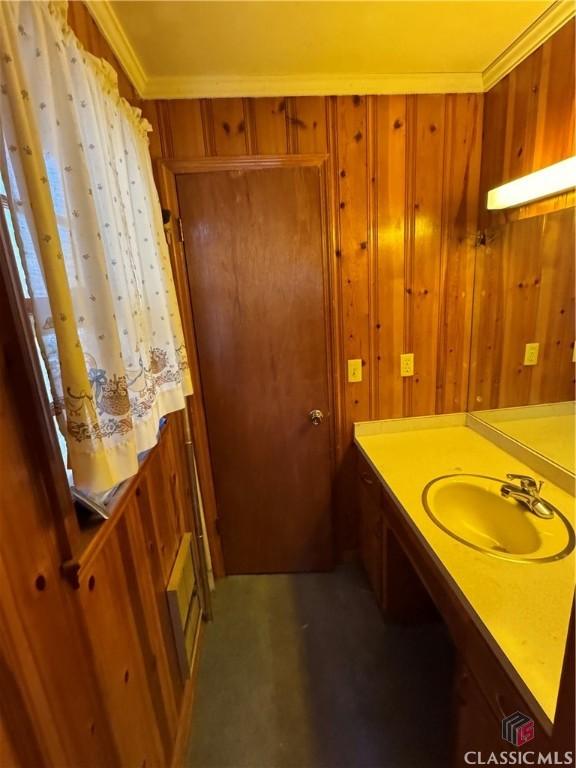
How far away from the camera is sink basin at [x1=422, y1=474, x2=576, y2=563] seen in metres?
1.11

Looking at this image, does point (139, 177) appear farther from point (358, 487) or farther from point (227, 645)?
point (227, 645)

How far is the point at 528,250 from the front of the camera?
1515mm

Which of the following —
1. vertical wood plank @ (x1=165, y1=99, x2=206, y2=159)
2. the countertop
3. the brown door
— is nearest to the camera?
the countertop

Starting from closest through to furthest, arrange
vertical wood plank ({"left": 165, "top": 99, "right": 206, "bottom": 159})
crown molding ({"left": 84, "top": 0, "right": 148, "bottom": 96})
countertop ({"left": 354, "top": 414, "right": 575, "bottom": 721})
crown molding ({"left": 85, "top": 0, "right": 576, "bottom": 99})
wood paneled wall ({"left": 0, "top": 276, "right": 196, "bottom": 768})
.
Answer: wood paneled wall ({"left": 0, "top": 276, "right": 196, "bottom": 768})
countertop ({"left": 354, "top": 414, "right": 575, "bottom": 721})
crown molding ({"left": 84, "top": 0, "right": 148, "bottom": 96})
crown molding ({"left": 85, "top": 0, "right": 576, "bottom": 99})
vertical wood plank ({"left": 165, "top": 99, "right": 206, "bottom": 159})

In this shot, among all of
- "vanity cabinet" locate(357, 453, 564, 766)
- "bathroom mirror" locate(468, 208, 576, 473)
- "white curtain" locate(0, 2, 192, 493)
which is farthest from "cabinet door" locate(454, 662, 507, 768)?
"white curtain" locate(0, 2, 192, 493)

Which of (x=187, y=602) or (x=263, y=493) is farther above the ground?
(x=263, y=493)

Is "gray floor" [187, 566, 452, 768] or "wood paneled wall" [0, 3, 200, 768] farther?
"gray floor" [187, 566, 452, 768]

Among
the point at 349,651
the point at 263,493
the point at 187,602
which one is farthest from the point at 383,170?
the point at 349,651

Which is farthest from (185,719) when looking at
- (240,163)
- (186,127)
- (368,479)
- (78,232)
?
(186,127)

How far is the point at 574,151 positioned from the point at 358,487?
163cm

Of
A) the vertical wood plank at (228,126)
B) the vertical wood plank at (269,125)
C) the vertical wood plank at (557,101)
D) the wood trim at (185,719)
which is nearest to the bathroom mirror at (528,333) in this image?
the vertical wood plank at (557,101)

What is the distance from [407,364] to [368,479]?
2.01 feet

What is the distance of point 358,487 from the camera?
1980 mm

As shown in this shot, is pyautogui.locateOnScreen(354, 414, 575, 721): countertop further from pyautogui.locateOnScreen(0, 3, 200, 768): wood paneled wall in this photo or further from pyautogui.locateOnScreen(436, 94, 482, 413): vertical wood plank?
pyautogui.locateOnScreen(0, 3, 200, 768): wood paneled wall
